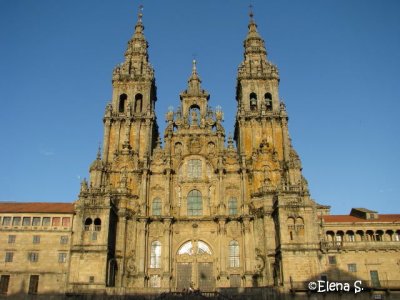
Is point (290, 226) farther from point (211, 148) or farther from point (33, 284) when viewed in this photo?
point (33, 284)

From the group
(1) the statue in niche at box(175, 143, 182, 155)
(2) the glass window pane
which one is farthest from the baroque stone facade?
(2) the glass window pane

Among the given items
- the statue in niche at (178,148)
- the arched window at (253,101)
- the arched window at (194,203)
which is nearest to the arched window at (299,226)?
the arched window at (194,203)

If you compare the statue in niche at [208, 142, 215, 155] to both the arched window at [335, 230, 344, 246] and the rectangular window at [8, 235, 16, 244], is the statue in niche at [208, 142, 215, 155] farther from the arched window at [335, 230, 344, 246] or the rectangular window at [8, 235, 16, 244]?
the rectangular window at [8, 235, 16, 244]

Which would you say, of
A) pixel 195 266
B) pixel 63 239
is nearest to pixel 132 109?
pixel 63 239

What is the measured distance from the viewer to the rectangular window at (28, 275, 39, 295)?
152 feet

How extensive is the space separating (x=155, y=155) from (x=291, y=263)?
71.4 ft

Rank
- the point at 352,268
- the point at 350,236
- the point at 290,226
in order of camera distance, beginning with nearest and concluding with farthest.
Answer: the point at 352,268 → the point at 290,226 → the point at 350,236

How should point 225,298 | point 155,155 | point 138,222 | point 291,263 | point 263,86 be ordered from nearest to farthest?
point 225,298 < point 291,263 < point 138,222 < point 155,155 < point 263,86

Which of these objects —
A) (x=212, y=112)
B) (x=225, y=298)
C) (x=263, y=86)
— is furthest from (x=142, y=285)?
(x=263, y=86)

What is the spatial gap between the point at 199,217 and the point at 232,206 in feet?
14.2

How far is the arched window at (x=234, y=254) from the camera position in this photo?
50.1m

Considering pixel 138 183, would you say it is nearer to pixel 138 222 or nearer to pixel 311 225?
pixel 138 222

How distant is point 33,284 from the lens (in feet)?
153

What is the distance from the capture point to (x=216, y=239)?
51.4 metres
